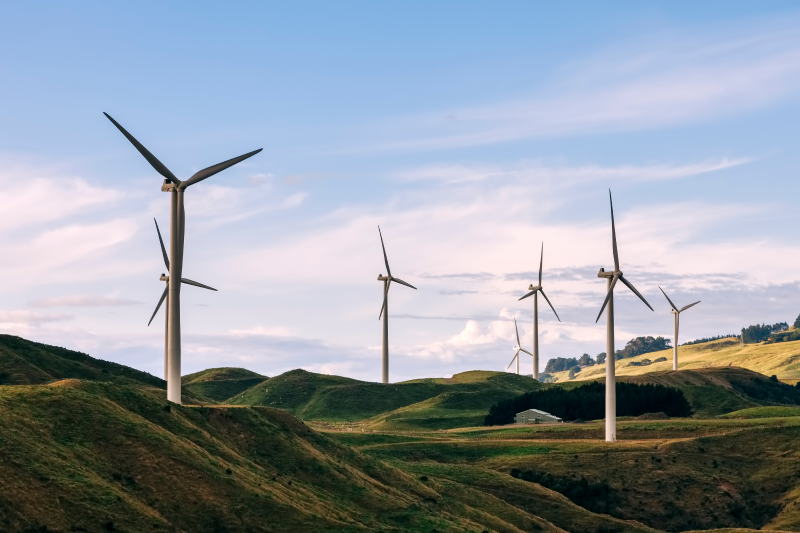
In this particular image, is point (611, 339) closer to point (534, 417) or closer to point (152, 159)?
point (534, 417)

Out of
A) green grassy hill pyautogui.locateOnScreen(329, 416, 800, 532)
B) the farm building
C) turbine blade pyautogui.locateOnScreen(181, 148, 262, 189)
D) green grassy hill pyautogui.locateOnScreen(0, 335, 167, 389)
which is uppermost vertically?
turbine blade pyautogui.locateOnScreen(181, 148, 262, 189)

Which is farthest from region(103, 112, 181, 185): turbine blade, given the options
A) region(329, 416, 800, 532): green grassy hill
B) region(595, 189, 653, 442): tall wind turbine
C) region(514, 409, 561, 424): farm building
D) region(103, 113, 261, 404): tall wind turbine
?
region(514, 409, 561, 424): farm building

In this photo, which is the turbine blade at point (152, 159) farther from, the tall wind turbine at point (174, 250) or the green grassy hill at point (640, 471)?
the green grassy hill at point (640, 471)

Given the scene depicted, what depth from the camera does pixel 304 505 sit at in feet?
298

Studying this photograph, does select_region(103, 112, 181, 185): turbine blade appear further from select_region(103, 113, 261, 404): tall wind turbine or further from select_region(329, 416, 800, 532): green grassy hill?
select_region(329, 416, 800, 532): green grassy hill

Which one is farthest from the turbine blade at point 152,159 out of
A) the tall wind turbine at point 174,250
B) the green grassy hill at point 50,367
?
the green grassy hill at point 50,367

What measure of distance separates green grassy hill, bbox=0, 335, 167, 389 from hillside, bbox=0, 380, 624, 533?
143 ft

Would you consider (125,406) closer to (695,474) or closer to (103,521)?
(103,521)

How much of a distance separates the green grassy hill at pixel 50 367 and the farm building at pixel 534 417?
70.5 metres

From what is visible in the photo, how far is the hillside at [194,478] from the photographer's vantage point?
7700 centimetres

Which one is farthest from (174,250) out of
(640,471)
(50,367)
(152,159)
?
(640,471)

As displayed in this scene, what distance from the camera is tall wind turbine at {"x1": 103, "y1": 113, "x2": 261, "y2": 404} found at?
10225cm

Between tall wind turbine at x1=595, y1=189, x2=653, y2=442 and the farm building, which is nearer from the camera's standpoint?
tall wind turbine at x1=595, y1=189, x2=653, y2=442

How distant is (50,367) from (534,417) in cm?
9271
